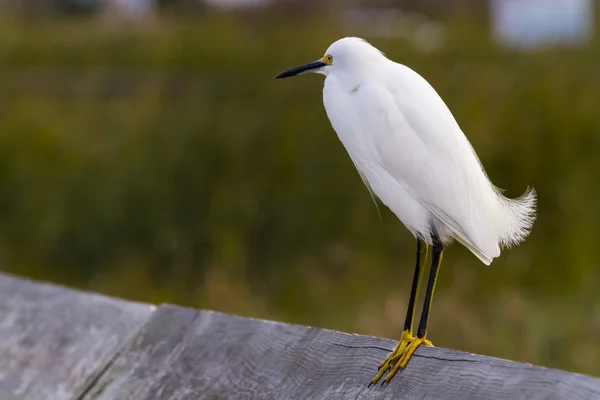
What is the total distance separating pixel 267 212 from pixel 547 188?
5.98 feet

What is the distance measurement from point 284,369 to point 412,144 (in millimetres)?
550

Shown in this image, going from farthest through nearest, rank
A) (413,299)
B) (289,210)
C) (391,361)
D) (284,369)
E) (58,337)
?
(289,210) → (58,337) → (413,299) → (284,369) → (391,361)

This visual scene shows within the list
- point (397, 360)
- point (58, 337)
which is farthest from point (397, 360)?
point (58, 337)

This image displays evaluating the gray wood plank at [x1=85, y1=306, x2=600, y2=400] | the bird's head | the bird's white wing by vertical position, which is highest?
the bird's head

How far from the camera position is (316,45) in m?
8.02

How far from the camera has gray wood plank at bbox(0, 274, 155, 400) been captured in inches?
80.0

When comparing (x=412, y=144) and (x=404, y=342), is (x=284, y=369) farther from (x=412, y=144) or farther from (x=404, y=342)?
(x=412, y=144)

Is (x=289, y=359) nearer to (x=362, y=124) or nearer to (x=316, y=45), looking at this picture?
(x=362, y=124)

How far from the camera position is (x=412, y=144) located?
179 centimetres

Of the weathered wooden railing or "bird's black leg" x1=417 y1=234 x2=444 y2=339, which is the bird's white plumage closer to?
"bird's black leg" x1=417 y1=234 x2=444 y2=339

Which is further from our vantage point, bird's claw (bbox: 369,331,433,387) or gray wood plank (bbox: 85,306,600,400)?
bird's claw (bbox: 369,331,433,387)

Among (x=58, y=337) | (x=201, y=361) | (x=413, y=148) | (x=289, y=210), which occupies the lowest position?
(x=289, y=210)

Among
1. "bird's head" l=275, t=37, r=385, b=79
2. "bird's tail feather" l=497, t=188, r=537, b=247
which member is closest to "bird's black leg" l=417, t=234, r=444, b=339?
"bird's tail feather" l=497, t=188, r=537, b=247

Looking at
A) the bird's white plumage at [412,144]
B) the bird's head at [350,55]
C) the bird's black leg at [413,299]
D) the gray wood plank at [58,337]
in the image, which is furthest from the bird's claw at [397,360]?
the gray wood plank at [58,337]
